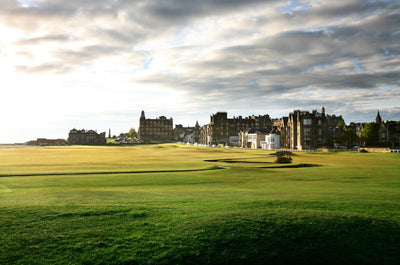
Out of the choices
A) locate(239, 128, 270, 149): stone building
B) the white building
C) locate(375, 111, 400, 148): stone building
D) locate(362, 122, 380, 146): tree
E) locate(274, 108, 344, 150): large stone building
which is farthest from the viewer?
locate(239, 128, 270, 149): stone building

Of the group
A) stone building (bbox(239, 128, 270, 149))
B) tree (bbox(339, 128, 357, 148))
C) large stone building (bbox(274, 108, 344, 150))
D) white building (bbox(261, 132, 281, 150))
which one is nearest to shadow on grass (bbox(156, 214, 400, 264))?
large stone building (bbox(274, 108, 344, 150))

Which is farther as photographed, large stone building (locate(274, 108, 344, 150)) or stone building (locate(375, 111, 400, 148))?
stone building (locate(375, 111, 400, 148))

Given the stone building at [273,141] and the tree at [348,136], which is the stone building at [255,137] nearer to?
the stone building at [273,141]

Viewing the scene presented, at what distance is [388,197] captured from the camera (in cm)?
1730

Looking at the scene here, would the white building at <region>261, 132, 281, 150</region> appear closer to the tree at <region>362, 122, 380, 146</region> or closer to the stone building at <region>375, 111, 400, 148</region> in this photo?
the tree at <region>362, 122, 380, 146</region>

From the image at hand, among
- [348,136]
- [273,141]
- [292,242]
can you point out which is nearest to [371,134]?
[348,136]

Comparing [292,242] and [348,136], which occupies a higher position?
[348,136]

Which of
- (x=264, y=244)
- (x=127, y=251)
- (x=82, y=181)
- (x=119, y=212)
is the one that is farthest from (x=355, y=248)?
(x=82, y=181)

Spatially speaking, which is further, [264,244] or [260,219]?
[260,219]

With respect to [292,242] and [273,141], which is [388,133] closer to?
[273,141]

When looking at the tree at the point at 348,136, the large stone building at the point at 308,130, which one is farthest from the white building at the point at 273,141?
the tree at the point at 348,136

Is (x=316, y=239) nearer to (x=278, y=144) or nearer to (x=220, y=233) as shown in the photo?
(x=220, y=233)

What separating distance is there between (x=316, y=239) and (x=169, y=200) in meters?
8.60

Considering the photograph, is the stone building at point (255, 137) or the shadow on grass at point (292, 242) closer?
the shadow on grass at point (292, 242)
